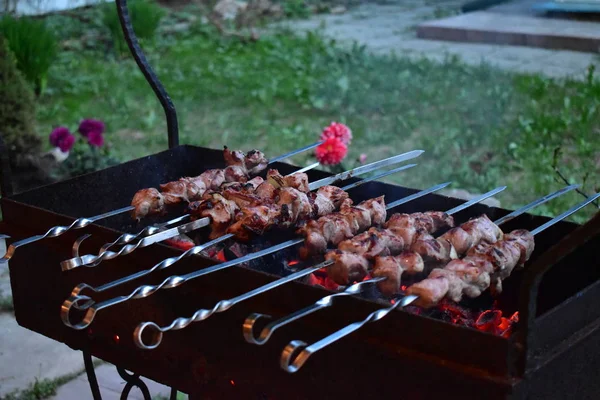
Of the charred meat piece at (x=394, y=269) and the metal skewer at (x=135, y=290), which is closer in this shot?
the metal skewer at (x=135, y=290)

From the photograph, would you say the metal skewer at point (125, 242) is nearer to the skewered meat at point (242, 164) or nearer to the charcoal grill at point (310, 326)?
the charcoal grill at point (310, 326)

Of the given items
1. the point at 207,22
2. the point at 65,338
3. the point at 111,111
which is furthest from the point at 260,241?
the point at 207,22

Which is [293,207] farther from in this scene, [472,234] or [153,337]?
[153,337]

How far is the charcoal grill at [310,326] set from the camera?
66.2 inches

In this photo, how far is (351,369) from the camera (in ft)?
6.21

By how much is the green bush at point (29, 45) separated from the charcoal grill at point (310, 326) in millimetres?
5356

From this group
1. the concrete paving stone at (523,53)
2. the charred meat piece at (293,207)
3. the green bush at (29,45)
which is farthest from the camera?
the concrete paving stone at (523,53)

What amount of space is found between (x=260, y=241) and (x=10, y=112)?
160 inches

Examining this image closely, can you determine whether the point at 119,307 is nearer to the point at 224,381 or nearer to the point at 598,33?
the point at 224,381

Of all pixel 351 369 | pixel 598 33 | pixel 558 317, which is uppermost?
pixel 558 317

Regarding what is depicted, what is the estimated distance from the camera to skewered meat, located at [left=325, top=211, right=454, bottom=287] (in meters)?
2.07

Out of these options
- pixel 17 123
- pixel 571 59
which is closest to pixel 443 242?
pixel 17 123

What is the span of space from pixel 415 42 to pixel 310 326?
8401mm

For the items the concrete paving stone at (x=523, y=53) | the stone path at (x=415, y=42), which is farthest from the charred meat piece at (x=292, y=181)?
the concrete paving stone at (x=523, y=53)
